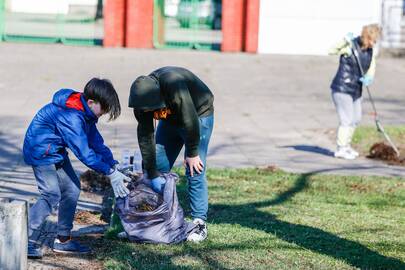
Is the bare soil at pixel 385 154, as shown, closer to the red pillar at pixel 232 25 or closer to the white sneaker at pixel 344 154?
the white sneaker at pixel 344 154

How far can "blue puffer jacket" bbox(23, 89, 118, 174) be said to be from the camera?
682cm

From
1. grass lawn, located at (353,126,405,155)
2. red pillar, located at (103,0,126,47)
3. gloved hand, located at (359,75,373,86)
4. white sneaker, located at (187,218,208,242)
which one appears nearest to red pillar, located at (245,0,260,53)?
red pillar, located at (103,0,126,47)

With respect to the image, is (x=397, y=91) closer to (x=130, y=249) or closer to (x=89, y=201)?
(x=89, y=201)

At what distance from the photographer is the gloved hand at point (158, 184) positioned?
752 centimetres

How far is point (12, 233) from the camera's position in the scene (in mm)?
5793

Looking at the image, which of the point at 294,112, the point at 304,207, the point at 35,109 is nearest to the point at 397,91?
the point at 294,112

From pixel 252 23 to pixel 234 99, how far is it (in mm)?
6775

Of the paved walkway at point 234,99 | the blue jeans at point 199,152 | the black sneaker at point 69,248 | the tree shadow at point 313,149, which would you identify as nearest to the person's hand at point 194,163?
the blue jeans at point 199,152

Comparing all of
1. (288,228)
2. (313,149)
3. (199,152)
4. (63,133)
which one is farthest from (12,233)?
(313,149)

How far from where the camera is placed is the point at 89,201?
9.74m

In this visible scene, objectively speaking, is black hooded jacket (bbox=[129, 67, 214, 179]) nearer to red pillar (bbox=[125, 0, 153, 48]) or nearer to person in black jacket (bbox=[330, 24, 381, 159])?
person in black jacket (bbox=[330, 24, 381, 159])

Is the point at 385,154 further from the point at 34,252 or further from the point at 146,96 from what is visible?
the point at 34,252

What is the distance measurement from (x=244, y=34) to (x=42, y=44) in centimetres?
513

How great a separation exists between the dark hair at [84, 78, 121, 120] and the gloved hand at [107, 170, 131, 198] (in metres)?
0.44
